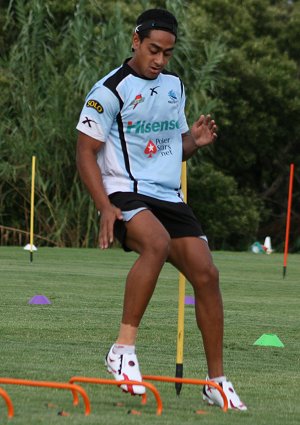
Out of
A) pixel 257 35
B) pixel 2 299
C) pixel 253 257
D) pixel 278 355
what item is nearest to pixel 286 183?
pixel 257 35

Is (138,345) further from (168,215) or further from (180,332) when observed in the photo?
(168,215)

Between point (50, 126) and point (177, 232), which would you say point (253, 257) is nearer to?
point (50, 126)

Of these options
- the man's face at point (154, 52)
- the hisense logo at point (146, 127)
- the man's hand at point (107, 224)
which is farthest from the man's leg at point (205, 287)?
the man's face at point (154, 52)

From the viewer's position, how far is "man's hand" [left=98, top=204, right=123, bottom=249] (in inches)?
249

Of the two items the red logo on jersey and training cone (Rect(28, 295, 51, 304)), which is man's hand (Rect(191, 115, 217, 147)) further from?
training cone (Rect(28, 295, 51, 304))

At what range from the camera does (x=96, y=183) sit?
254 inches

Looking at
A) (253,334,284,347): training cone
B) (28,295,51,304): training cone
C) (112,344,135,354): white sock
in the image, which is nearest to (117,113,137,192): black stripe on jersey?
(112,344,135,354): white sock

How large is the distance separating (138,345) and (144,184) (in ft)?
10.5

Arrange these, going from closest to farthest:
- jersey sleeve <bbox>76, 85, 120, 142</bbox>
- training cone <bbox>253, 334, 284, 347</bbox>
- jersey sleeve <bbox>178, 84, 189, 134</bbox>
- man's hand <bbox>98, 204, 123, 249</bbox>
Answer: man's hand <bbox>98, 204, 123, 249</bbox>, jersey sleeve <bbox>76, 85, 120, 142</bbox>, jersey sleeve <bbox>178, 84, 189, 134</bbox>, training cone <bbox>253, 334, 284, 347</bbox>

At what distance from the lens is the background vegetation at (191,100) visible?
91.1 ft

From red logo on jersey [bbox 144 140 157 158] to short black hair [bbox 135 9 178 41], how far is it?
51cm

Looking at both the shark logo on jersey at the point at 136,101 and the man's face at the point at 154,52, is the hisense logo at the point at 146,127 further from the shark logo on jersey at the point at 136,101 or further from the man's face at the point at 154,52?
the man's face at the point at 154,52

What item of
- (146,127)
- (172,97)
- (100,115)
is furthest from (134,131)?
(172,97)

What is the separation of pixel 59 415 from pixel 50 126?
22061 millimetres
